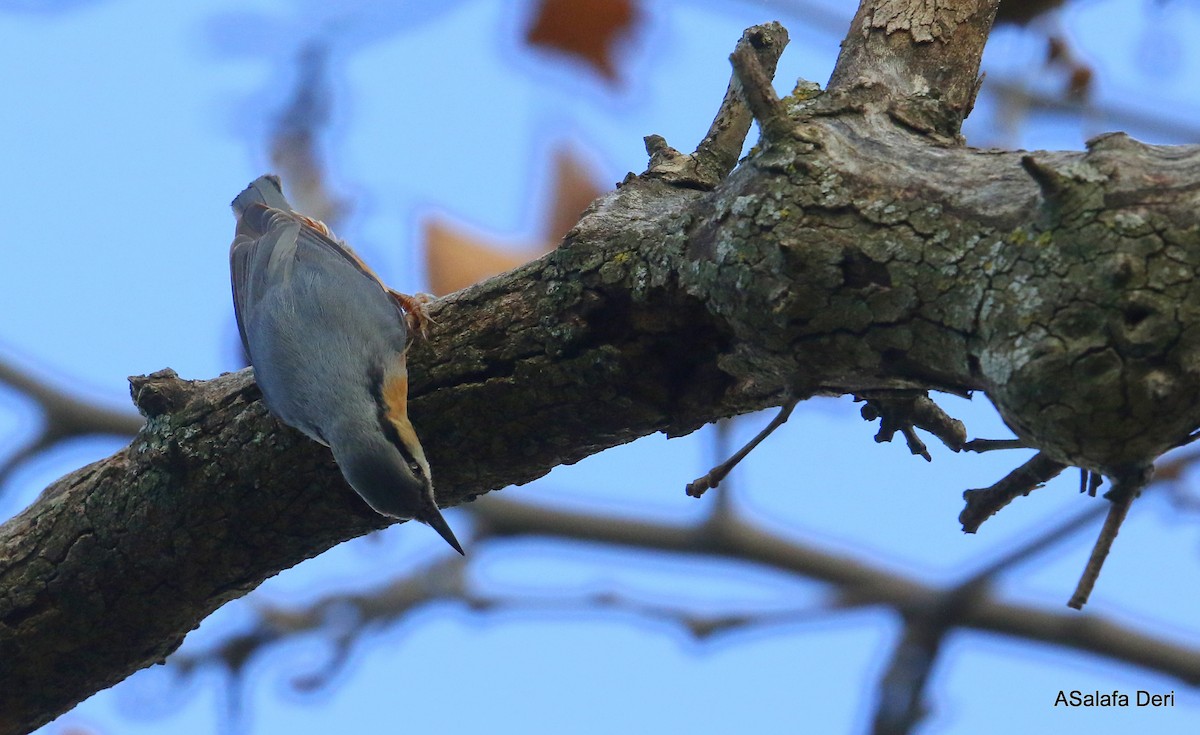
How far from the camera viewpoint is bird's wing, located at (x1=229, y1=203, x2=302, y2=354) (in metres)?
3.70

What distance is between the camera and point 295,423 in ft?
8.80

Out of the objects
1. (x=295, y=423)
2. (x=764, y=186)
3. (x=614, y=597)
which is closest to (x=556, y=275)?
(x=764, y=186)

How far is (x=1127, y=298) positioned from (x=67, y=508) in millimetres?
2388

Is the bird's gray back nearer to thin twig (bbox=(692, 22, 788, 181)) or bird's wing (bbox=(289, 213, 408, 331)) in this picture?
bird's wing (bbox=(289, 213, 408, 331))

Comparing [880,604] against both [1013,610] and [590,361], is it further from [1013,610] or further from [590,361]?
[590,361]

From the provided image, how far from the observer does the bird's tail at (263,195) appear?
4336 millimetres

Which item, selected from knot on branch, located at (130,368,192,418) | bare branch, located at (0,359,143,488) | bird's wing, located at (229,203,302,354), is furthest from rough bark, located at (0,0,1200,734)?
bare branch, located at (0,359,143,488)

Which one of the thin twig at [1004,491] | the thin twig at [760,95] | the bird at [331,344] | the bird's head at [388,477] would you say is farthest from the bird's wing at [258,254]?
the thin twig at [1004,491]

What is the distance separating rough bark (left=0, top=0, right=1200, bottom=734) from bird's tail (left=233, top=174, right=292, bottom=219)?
1.54m

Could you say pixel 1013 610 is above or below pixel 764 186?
below

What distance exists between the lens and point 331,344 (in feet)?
10.9

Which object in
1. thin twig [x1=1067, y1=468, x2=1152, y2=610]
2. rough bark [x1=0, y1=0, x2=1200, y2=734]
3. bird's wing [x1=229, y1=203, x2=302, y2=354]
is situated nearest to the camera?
thin twig [x1=1067, y1=468, x2=1152, y2=610]

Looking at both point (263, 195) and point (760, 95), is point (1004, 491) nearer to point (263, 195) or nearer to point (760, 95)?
point (760, 95)

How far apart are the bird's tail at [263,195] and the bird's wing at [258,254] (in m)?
0.06
